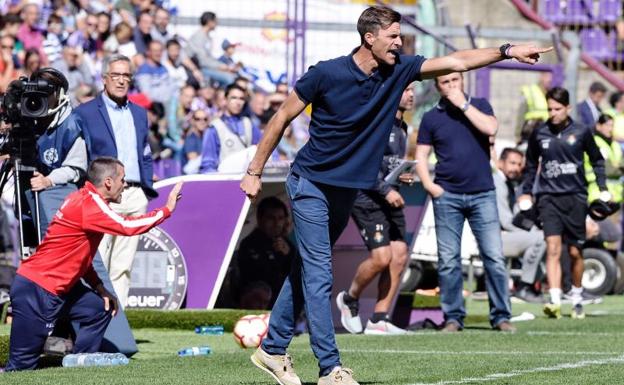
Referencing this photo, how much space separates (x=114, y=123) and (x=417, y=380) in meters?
4.51

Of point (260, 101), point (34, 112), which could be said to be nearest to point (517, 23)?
point (260, 101)

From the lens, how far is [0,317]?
505 inches

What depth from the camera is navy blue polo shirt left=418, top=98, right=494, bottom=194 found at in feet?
44.0

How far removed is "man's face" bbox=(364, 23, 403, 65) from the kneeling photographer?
9.90 feet

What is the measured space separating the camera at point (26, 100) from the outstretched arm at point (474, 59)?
3.15 m

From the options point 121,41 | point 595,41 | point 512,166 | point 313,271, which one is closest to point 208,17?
point 121,41

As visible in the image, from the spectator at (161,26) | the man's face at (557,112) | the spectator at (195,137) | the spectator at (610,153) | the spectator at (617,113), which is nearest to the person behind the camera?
the man's face at (557,112)

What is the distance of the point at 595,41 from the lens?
26.5m

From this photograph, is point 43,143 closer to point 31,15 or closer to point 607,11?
point 31,15

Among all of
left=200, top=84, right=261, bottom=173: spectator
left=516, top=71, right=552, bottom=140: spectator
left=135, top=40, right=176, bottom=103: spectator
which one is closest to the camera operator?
left=200, top=84, right=261, bottom=173: spectator

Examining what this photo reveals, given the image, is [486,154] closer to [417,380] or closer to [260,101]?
[417,380]

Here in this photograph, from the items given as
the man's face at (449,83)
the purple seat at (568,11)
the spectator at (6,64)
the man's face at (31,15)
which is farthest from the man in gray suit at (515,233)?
the purple seat at (568,11)

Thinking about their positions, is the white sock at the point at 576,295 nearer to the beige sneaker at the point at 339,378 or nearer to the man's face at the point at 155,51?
the man's face at the point at 155,51

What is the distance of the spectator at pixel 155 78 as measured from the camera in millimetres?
20281
